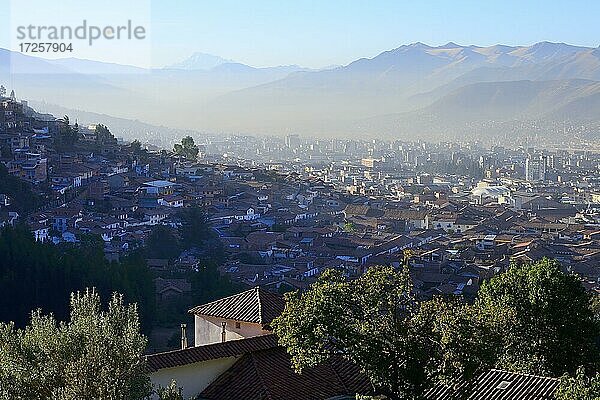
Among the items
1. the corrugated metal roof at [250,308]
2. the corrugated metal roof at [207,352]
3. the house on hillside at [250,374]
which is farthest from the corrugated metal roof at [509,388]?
the corrugated metal roof at [250,308]

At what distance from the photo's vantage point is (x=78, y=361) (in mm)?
6125

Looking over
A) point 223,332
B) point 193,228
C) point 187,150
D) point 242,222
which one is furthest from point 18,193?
point 223,332

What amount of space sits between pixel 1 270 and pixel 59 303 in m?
1.70

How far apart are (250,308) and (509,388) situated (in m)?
3.58

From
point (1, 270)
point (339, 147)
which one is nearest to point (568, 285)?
point (1, 270)

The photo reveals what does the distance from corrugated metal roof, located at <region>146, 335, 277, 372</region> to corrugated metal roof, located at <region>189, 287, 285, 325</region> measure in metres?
0.93

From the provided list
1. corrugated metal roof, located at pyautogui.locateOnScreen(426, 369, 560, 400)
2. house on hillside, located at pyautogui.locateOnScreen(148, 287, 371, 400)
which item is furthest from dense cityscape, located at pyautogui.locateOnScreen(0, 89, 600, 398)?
corrugated metal roof, located at pyautogui.locateOnScreen(426, 369, 560, 400)

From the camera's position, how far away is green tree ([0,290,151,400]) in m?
6.06

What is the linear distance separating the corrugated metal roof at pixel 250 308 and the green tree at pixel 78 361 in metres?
4.24

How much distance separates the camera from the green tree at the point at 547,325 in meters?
10.4

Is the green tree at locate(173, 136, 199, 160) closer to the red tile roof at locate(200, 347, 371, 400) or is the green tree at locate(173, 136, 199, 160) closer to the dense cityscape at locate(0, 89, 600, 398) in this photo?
the dense cityscape at locate(0, 89, 600, 398)

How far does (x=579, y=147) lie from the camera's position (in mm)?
133625

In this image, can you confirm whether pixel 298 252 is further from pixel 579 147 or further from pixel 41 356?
pixel 579 147

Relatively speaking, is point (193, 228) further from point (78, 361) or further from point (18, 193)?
point (78, 361)
